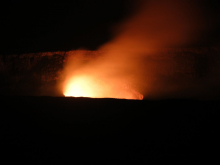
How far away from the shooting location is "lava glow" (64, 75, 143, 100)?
446 centimetres

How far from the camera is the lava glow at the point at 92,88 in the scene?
4.46 m

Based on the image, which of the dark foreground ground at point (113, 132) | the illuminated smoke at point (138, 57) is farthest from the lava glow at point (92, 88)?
the dark foreground ground at point (113, 132)

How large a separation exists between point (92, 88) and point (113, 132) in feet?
9.12

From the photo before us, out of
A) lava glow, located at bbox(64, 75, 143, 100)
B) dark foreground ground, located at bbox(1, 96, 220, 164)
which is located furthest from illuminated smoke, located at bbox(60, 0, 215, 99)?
dark foreground ground, located at bbox(1, 96, 220, 164)

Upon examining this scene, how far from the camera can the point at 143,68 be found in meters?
4.25

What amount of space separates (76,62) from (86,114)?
2.73 m

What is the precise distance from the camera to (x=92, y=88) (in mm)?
4602

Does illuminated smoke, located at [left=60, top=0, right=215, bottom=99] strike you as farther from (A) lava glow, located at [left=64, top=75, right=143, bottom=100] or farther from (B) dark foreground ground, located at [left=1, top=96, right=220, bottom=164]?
(B) dark foreground ground, located at [left=1, top=96, right=220, bottom=164]

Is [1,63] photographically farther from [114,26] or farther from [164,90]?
[164,90]

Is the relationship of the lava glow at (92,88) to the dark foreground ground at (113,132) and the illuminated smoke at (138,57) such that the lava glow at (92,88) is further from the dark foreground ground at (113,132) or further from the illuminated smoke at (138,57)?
the dark foreground ground at (113,132)

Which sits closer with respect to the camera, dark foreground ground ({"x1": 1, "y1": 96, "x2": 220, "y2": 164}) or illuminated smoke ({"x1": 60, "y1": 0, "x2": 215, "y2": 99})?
dark foreground ground ({"x1": 1, "y1": 96, "x2": 220, "y2": 164})

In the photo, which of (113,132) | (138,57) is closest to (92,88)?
(138,57)

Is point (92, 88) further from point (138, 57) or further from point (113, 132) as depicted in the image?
point (113, 132)

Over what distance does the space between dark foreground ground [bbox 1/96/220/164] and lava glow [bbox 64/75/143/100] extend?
2.37 meters
